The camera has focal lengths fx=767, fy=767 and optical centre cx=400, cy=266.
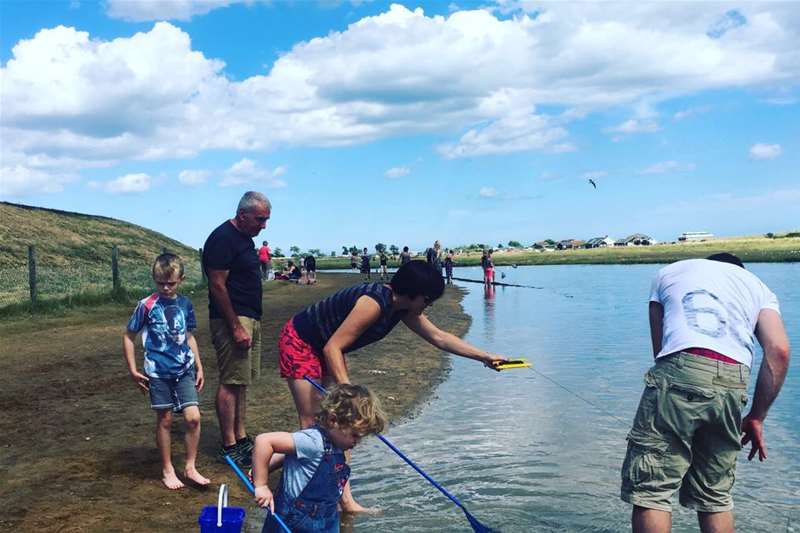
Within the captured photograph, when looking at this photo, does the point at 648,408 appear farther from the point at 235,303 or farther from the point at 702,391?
the point at 235,303

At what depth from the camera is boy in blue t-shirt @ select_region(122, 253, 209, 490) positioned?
5355 millimetres

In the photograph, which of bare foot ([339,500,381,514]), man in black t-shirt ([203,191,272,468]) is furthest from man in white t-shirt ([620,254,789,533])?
man in black t-shirt ([203,191,272,468])

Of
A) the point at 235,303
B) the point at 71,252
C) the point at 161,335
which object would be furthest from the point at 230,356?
the point at 71,252

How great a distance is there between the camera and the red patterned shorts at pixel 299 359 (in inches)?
195

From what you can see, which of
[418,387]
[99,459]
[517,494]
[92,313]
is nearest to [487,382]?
[418,387]

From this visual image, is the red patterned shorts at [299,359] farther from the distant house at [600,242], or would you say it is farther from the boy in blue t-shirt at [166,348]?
the distant house at [600,242]

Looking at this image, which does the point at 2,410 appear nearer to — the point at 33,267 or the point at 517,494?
the point at 517,494

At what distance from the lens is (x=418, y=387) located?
10375mm

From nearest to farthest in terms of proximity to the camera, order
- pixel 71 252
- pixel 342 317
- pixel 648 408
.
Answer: pixel 648 408
pixel 342 317
pixel 71 252

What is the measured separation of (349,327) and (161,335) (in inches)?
60.8

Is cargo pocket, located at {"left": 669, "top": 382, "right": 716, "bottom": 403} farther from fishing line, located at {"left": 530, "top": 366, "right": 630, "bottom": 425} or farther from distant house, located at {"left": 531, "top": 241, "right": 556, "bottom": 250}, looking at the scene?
distant house, located at {"left": 531, "top": 241, "right": 556, "bottom": 250}

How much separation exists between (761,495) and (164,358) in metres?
4.69

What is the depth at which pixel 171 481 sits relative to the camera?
5648 millimetres

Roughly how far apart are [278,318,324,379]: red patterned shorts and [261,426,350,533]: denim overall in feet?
4.23
